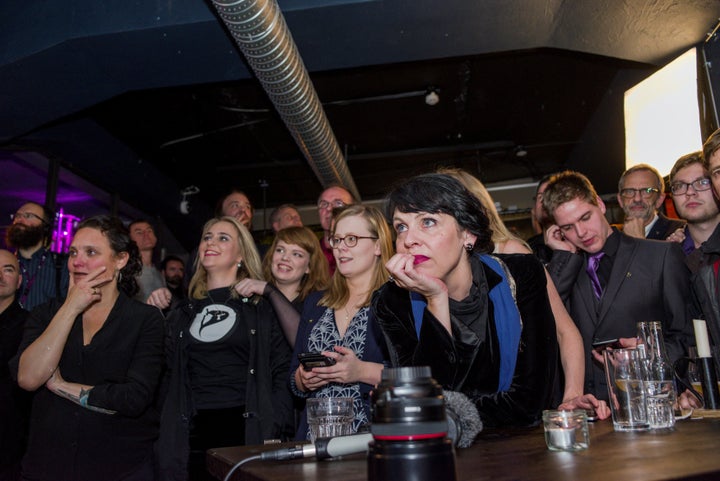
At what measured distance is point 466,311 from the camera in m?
1.59

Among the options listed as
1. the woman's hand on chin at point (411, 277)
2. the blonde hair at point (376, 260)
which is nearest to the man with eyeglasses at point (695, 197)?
the blonde hair at point (376, 260)

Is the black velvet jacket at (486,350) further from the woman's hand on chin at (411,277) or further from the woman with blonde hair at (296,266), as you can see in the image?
the woman with blonde hair at (296,266)

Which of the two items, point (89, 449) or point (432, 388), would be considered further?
point (89, 449)

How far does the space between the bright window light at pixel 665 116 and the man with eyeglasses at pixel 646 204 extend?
426 millimetres

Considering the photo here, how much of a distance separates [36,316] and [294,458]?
2.05 metres

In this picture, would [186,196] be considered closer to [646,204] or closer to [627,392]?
[646,204]

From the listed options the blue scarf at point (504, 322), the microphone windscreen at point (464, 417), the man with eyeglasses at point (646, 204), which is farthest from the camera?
the man with eyeglasses at point (646, 204)

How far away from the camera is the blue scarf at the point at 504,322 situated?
5.07 ft

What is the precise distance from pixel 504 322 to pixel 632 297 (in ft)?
4.19

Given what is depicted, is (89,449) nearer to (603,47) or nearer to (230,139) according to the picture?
(603,47)

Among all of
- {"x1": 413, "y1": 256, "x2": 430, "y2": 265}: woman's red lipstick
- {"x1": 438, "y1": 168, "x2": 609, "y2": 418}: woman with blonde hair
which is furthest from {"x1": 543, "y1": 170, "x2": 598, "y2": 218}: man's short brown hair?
{"x1": 413, "y1": 256, "x2": 430, "y2": 265}: woman's red lipstick

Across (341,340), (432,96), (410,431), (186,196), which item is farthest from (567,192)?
(186,196)

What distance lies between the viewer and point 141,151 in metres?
6.89

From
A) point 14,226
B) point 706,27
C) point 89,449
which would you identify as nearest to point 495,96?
point 706,27
